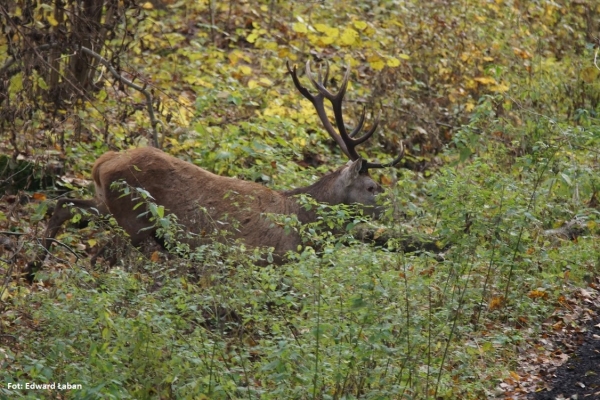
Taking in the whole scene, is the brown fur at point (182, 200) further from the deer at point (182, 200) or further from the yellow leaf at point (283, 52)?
the yellow leaf at point (283, 52)

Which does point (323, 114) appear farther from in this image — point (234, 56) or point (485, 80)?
point (485, 80)

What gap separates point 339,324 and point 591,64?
9.77m

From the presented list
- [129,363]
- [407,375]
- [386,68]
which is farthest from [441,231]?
[386,68]

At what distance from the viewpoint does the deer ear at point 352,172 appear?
31.8 feet

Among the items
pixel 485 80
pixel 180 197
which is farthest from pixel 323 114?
pixel 485 80

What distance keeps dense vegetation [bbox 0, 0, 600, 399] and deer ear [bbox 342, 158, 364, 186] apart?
397mm

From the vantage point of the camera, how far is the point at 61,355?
5641mm

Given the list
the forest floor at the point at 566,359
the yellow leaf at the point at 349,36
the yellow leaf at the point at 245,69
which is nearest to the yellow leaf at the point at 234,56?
the yellow leaf at the point at 245,69

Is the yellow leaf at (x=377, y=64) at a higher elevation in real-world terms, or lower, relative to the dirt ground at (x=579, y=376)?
higher

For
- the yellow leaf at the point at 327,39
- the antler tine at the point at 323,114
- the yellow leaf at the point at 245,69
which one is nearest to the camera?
the antler tine at the point at 323,114

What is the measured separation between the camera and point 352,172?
973cm

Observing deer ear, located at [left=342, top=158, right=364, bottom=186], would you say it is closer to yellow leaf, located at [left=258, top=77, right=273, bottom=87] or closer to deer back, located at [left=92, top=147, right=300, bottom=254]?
deer back, located at [left=92, top=147, right=300, bottom=254]

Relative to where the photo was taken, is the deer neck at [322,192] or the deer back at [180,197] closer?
the deer back at [180,197]

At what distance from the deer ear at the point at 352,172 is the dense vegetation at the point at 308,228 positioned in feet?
1.30
